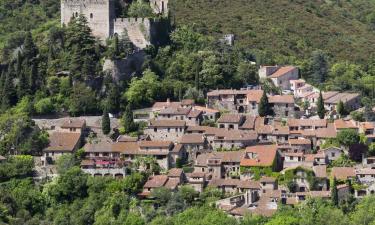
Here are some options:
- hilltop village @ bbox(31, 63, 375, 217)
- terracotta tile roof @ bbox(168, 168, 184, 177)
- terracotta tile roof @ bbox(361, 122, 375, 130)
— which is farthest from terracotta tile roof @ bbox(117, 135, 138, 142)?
terracotta tile roof @ bbox(361, 122, 375, 130)

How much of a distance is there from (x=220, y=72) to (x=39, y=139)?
1321 centimetres

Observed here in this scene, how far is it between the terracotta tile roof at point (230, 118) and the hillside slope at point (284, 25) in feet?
69.3

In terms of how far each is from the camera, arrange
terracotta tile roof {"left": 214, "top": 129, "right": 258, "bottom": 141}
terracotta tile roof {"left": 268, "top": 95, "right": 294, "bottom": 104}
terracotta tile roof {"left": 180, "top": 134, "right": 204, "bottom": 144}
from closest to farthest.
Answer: terracotta tile roof {"left": 180, "top": 134, "right": 204, "bottom": 144}, terracotta tile roof {"left": 214, "top": 129, "right": 258, "bottom": 141}, terracotta tile roof {"left": 268, "top": 95, "right": 294, "bottom": 104}

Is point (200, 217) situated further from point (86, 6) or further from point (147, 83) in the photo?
point (86, 6)

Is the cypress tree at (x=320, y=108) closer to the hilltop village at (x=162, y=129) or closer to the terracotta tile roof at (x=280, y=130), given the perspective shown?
the hilltop village at (x=162, y=129)

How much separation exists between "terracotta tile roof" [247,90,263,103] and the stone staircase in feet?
27.8

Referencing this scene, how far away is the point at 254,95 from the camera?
2707 inches

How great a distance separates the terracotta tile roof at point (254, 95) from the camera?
68.2m

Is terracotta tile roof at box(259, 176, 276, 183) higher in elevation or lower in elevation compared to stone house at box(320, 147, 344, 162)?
lower

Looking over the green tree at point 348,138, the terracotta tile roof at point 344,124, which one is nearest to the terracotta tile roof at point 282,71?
the terracotta tile roof at point 344,124

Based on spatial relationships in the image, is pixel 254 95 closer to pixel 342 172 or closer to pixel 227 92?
pixel 227 92

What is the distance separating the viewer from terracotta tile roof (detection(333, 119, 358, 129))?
212 ft

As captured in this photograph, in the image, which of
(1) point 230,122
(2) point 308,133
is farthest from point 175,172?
(2) point 308,133

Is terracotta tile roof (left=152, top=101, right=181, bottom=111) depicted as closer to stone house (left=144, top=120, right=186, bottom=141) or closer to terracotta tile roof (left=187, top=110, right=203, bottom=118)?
terracotta tile roof (left=187, top=110, right=203, bottom=118)
